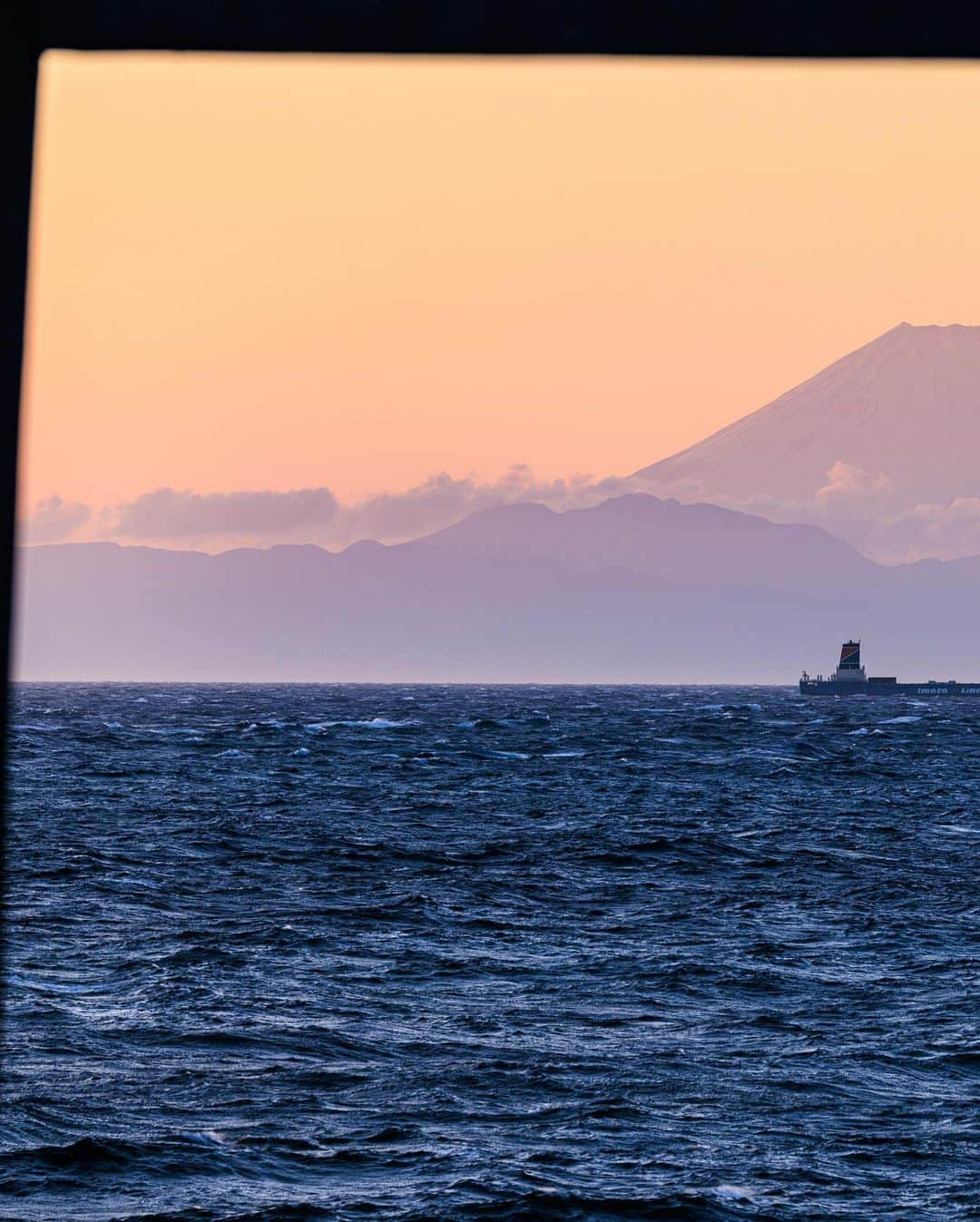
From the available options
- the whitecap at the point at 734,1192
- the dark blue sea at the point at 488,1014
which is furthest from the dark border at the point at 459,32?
the whitecap at the point at 734,1192

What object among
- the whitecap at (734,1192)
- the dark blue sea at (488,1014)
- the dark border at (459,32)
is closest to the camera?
the dark border at (459,32)

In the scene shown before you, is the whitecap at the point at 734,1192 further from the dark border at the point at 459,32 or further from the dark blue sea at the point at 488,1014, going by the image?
the dark border at the point at 459,32

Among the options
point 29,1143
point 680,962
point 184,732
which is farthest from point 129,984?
point 184,732

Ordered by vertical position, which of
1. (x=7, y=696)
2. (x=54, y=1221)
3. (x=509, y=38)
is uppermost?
(x=509, y=38)

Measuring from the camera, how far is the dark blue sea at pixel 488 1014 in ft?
70.5

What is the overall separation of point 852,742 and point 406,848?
73.3m

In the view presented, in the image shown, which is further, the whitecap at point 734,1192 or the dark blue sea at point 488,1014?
the dark blue sea at point 488,1014

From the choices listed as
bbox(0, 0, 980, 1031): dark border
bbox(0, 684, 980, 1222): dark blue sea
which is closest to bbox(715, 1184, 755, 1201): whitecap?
bbox(0, 684, 980, 1222): dark blue sea

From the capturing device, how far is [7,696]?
220 cm

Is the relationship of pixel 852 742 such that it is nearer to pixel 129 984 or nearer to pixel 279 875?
pixel 279 875

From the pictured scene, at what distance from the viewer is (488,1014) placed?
3047cm

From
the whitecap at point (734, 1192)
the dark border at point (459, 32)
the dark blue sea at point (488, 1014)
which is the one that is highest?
the dark border at point (459, 32)

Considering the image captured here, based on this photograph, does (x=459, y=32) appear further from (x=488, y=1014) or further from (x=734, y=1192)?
(x=488, y=1014)

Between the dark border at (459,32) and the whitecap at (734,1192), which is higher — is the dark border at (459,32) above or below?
above
